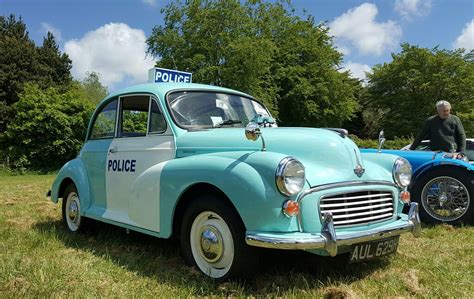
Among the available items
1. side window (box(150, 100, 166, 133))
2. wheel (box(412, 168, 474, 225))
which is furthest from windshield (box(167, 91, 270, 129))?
wheel (box(412, 168, 474, 225))

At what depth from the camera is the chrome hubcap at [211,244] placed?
339cm

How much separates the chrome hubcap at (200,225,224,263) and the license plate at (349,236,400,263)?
103cm


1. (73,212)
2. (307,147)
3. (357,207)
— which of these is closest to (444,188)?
(357,207)

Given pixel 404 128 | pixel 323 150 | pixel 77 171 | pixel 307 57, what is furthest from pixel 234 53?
pixel 323 150

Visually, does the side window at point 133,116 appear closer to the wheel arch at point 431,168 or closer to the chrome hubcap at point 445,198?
the wheel arch at point 431,168

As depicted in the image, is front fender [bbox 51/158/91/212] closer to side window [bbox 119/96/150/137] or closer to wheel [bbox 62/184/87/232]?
wheel [bbox 62/184/87/232]

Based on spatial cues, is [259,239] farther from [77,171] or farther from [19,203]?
[19,203]

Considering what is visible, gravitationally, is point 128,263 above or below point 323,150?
below

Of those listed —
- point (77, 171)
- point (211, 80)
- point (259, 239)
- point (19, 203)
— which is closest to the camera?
point (259, 239)

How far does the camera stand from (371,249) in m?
3.40

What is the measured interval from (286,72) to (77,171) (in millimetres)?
28757

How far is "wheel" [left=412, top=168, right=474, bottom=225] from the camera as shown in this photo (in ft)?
18.8

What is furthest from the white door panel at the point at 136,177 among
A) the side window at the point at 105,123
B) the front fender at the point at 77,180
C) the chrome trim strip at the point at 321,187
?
the chrome trim strip at the point at 321,187

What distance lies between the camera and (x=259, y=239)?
9.79 feet
